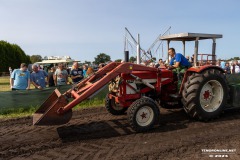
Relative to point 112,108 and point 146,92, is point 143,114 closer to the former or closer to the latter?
point 146,92

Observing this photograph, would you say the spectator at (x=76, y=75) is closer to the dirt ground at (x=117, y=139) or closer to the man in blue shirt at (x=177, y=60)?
the dirt ground at (x=117, y=139)

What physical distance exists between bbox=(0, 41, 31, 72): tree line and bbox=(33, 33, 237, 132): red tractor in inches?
1558

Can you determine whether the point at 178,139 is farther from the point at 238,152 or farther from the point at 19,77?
the point at 19,77

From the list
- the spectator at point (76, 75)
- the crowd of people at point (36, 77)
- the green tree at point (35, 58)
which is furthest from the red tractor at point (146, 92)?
the green tree at point (35, 58)

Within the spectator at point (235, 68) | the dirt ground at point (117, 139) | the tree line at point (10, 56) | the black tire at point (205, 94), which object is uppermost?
the tree line at point (10, 56)

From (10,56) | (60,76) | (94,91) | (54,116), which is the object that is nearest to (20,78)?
(60,76)

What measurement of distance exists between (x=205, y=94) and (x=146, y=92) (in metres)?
1.45

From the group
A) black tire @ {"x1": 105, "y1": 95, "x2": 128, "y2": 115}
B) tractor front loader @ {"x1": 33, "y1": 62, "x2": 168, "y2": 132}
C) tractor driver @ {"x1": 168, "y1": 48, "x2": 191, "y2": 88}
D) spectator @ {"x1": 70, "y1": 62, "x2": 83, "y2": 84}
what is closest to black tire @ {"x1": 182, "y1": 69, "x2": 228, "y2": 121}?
tractor driver @ {"x1": 168, "y1": 48, "x2": 191, "y2": 88}

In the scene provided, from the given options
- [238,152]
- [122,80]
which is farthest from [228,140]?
[122,80]

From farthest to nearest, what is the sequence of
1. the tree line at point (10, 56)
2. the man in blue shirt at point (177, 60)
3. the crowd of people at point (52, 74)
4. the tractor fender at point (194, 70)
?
the tree line at point (10, 56) → the crowd of people at point (52, 74) → the man in blue shirt at point (177, 60) → the tractor fender at point (194, 70)

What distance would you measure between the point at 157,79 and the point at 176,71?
2.20ft

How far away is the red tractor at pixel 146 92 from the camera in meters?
5.29

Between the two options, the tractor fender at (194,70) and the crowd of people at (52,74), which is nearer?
the tractor fender at (194,70)

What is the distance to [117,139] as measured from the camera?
503cm
